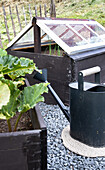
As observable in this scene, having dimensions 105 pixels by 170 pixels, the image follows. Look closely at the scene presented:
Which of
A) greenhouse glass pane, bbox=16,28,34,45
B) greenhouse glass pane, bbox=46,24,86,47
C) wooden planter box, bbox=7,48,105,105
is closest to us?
wooden planter box, bbox=7,48,105,105

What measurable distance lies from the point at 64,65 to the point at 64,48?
0.24 m

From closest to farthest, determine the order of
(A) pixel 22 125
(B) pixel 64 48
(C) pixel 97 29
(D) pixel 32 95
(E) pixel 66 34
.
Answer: (D) pixel 32 95, (A) pixel 22 125, (B) pixel 64 48, (E) pixel 66 34, (C) pixel 97 29

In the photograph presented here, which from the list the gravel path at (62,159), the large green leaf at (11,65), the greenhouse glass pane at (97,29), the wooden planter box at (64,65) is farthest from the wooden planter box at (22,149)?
the greenhouse glass pane at (97,29)

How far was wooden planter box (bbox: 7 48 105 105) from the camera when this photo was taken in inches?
97.1

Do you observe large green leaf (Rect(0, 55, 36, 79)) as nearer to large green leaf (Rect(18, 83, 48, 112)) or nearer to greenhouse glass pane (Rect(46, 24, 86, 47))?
large green leaf (Rect(18, 83, 48, 112))

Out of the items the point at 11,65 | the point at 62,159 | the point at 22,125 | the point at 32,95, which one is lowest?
the point at 62,159

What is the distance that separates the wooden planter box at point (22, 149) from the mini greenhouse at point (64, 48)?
1564 millimetres

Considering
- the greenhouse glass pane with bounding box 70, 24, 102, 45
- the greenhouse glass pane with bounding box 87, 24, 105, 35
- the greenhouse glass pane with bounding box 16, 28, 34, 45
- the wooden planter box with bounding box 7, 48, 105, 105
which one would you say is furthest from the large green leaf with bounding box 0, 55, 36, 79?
the greenhouse glass pane with bounding box 87, 24, 105, 35

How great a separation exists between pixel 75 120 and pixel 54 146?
0.36 metres

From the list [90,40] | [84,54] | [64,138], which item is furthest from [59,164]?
[90,40]

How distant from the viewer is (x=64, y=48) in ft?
8.14

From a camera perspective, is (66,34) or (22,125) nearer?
(22,125)

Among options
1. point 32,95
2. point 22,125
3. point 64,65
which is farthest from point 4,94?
point 64,65

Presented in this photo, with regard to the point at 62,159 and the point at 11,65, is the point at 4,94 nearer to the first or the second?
the point at 11,65
